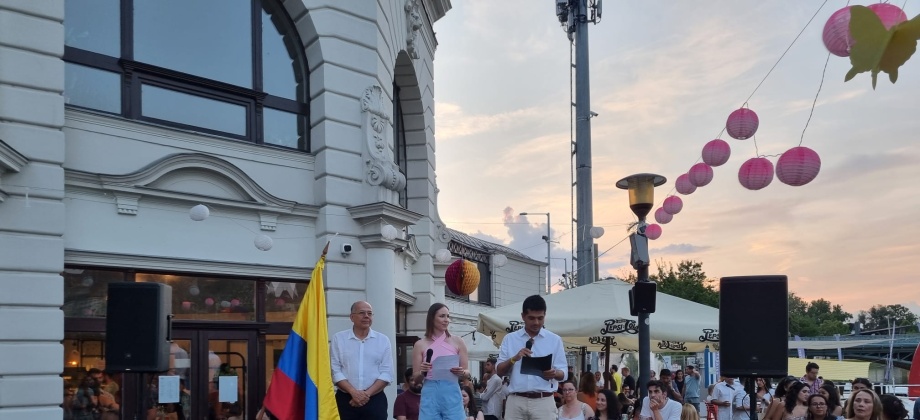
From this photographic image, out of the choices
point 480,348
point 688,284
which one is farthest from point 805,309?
point 480,348

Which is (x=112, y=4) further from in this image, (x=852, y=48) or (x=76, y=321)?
(x=852, y=48)

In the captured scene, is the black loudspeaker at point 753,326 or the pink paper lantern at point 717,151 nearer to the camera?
the black loudspeaker at point 753,326

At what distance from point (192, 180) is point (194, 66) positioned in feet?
5.43

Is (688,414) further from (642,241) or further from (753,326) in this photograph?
(753,326)

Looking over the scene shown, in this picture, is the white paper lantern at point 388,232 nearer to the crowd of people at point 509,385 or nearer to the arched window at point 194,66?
the arched window at point 194,66

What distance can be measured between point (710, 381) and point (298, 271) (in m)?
14.9

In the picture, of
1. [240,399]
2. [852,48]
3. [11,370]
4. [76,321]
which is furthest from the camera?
[240,399]

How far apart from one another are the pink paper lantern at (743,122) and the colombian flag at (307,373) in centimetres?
644

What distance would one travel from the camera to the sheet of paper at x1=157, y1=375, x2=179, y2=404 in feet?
37.1

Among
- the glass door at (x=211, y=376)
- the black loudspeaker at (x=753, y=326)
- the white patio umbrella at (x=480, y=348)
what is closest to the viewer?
the black loudspeaker at (x=753, y=326)

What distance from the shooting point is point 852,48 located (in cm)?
129

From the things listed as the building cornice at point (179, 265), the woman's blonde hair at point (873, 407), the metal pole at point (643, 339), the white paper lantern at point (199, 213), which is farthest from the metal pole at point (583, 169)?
the woman's blonde hair at point (873, 407)

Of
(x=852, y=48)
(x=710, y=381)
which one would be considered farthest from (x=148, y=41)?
(x=710, y=381)

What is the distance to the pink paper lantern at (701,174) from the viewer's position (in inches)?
573
